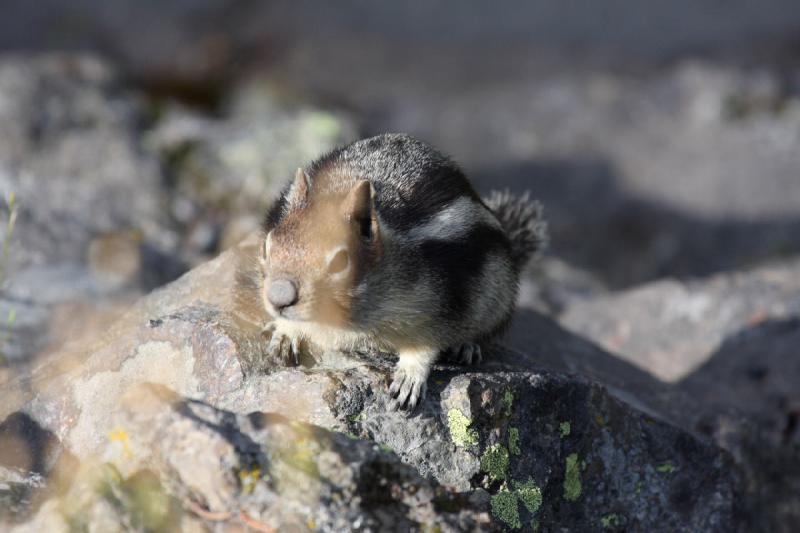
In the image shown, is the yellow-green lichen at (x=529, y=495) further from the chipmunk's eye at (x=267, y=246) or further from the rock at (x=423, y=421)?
the chipmunk's eye at (x=267, y=246)

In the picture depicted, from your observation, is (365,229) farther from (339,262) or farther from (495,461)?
(495,461)

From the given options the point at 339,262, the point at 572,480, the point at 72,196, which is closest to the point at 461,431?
the point at 572,480

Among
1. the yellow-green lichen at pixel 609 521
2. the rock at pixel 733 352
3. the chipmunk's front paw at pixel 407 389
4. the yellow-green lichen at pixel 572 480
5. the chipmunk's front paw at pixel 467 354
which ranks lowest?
the rock at pixel 733 352

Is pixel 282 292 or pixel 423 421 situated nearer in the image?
pixel 282 292

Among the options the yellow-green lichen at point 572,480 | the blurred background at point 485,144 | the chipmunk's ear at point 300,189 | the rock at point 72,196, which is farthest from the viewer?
the blurred background at point 485,144

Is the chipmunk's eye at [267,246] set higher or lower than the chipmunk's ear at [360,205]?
lower

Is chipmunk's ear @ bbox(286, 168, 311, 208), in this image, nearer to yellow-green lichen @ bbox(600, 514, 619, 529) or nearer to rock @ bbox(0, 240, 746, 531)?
rock @ bbox(0, 240, 746, 531)

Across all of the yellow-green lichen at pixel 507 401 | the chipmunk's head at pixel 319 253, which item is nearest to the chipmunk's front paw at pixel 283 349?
the chipmunk's head at pixel 319 253
